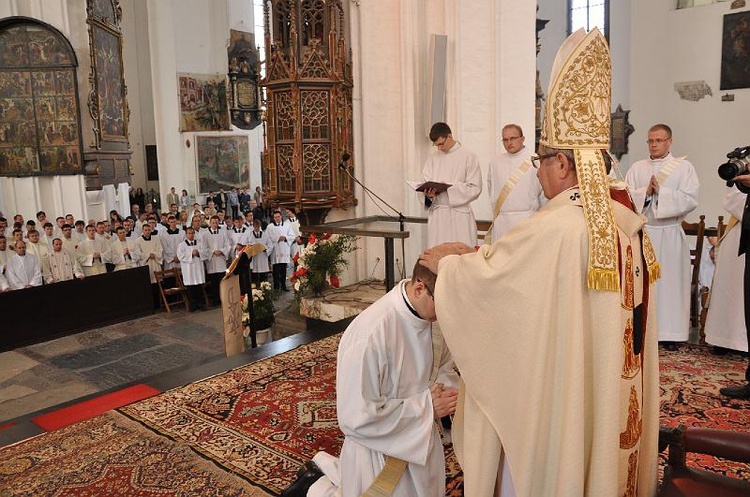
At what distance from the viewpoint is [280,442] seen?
3.94 metres

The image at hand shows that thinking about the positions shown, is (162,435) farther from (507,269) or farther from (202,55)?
(202,55)

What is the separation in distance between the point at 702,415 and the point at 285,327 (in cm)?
602

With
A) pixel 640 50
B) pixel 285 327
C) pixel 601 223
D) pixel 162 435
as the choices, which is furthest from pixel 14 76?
pixel 601 223

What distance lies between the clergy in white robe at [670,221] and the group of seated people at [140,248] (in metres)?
6.53

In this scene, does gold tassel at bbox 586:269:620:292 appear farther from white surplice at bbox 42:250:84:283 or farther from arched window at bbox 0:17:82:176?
arched window at bbox 0:17:82:176

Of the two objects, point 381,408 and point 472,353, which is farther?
point 381,408

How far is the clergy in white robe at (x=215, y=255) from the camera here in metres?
13.2

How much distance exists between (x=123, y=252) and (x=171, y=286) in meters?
1.40

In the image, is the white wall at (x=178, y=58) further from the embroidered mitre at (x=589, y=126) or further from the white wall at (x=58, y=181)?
the embroidered mitre at (x=589, y=126)

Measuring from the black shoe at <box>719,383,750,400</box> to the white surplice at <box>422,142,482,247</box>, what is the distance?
3464mm

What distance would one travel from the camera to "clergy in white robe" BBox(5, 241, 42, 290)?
1022 cm

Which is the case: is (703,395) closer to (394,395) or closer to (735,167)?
(735,167)

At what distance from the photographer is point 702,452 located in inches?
90.0

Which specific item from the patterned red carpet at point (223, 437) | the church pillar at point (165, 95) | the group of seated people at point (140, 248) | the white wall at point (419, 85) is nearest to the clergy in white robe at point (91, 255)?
the group of seated people at point (140, 248)
